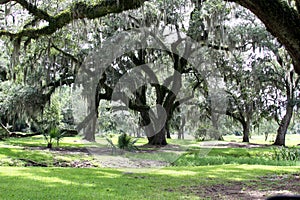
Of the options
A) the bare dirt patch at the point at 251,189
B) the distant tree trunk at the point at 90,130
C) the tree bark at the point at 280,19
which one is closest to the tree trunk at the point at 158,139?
the distant tree trunk at the point at 90,130

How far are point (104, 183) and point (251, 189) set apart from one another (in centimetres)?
280

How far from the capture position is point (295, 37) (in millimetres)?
6016

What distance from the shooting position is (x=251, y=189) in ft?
20.9

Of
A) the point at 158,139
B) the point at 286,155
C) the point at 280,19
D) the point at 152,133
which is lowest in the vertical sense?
the point at 286,155

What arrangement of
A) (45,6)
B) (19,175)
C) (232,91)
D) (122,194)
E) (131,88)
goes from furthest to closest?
(232,91)
(131,88)
(45,6)
(19,175)
(122,194)

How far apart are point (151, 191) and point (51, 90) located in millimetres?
15110

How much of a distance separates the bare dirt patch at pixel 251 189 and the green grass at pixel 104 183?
0.32m

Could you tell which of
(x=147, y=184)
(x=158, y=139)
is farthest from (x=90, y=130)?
(x=147, y=184)

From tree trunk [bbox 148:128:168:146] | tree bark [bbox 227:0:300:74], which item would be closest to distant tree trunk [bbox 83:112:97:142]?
tree trunk [bbox 148:128:168:146]

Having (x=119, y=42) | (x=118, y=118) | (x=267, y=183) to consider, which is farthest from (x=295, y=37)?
(x=118, y=118)

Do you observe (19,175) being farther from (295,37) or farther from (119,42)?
(119,42)

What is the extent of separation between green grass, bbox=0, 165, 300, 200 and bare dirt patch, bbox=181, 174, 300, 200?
1.06 ft

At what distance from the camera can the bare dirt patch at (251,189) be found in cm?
565

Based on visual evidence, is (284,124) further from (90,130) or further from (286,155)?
(90,130)
